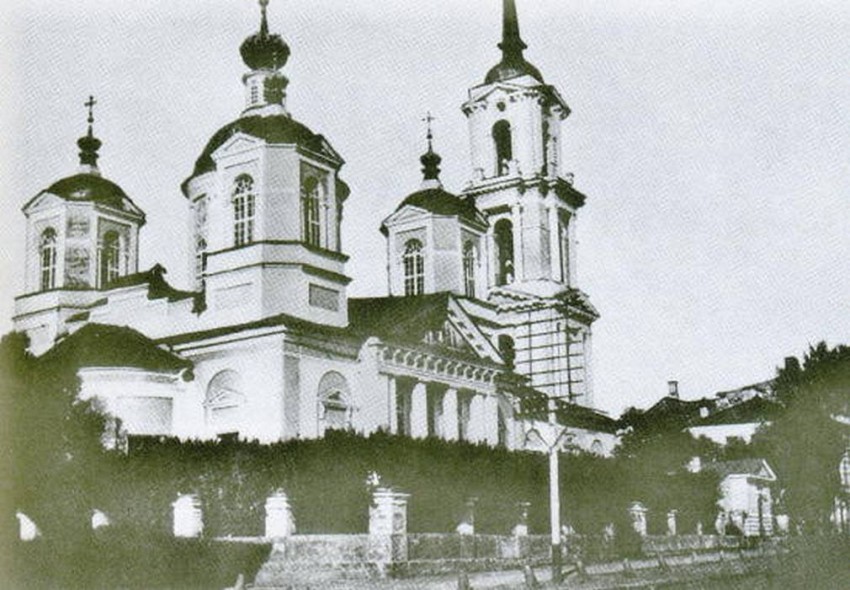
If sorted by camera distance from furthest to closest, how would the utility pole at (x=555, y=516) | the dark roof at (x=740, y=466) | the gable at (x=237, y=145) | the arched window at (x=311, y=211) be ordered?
the dark roof at (x=740, y=466) < the arched window at (x=311, y=211) < the gable at (x=237, y=145) < the utility pole at (x=555, y=516)

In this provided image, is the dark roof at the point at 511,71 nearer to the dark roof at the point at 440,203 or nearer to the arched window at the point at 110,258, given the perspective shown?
the dark roof at the point at 440,203

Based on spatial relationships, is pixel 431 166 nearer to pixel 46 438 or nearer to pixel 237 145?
pixel 237 145

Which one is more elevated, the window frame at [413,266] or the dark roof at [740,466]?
the window frame at [413,266]

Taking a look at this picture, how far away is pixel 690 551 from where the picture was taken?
35531mm

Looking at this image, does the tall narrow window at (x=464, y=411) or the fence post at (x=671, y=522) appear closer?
the fence post at (x=671, y=522)

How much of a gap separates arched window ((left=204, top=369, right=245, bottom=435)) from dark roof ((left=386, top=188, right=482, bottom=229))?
14.9 metres

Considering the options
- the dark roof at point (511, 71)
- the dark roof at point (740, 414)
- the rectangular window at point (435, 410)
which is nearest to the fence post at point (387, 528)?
the rectangular window at point (435, 410)

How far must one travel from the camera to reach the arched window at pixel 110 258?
40.9 metres

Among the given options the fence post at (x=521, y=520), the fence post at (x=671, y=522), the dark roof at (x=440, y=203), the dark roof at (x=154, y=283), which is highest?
the dark roof at (x=440, y=203)

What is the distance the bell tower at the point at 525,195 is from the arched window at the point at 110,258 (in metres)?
18.1

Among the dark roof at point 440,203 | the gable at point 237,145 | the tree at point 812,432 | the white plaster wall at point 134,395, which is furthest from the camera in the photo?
the tree at point 812,432

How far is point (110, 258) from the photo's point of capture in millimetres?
41406

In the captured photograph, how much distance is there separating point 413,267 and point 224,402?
15.0 m

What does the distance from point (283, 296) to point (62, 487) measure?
13.6 m
